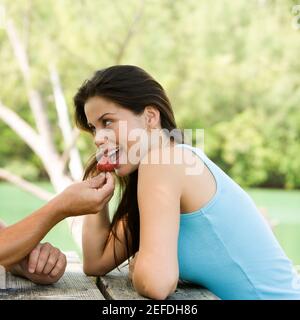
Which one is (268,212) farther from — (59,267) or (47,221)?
(47,221)

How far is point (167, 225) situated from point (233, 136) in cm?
1440

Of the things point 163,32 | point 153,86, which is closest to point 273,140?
point 163,32

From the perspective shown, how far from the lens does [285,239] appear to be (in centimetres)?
1107

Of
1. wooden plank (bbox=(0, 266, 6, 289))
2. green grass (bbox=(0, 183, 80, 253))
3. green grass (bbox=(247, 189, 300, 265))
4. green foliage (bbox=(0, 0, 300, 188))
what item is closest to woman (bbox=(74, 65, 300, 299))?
wooden plank (bbox=(0, 266, 6, 289))

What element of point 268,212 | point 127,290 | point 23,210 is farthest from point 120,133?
point 23,210

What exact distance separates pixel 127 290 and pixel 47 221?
247mm

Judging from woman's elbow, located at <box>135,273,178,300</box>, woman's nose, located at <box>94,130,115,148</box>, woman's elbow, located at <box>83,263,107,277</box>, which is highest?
woman's nose, located at <box>94,130,115,148</box>

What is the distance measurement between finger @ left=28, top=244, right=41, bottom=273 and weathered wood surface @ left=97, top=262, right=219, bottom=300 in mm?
169

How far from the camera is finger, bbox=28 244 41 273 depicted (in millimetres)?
1512

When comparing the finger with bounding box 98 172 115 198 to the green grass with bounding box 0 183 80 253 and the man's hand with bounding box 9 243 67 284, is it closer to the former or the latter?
the man's hand with bounding box 9 243 67 284

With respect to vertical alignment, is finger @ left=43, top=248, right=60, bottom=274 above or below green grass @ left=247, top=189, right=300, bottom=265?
above

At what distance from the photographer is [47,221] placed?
142cm

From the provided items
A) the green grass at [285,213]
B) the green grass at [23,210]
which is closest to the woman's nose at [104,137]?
the green grass at [285,213]

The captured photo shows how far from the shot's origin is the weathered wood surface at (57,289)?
4.53 ft
